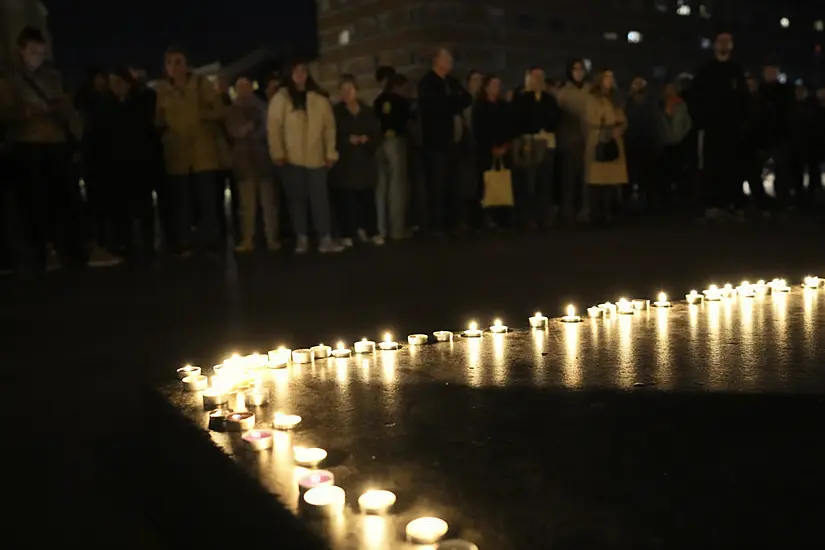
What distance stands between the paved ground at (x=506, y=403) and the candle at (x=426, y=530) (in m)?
0.06

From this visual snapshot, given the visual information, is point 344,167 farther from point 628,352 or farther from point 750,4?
point 750,4

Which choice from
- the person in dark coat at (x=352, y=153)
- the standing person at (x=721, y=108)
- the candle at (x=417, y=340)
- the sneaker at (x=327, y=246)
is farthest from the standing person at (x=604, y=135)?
the candle at (x=417, y=340)

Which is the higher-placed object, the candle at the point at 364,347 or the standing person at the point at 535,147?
the standing person at the point at 535,147

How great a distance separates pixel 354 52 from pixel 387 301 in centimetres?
7464

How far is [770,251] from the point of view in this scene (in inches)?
266

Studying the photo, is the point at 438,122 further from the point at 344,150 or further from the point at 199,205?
the point at 199,205

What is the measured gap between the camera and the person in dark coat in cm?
839

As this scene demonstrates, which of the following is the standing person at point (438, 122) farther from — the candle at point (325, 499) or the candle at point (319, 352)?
the candle at point (325, 499)

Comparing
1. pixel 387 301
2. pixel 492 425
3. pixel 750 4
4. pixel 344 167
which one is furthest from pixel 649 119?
pixel 750 4

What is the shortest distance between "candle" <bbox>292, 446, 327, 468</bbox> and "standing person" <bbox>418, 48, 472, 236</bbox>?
6.57m

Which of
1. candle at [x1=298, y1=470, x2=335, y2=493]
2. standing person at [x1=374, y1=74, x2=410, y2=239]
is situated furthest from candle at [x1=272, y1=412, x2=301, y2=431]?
standing person at [x1=374, y1=74, x2=410, y2=239]

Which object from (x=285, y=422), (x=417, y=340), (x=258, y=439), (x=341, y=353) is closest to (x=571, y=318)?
(x=417, y=340)

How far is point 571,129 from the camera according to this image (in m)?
9.63

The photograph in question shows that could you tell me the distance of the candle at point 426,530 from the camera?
5.32 ft
